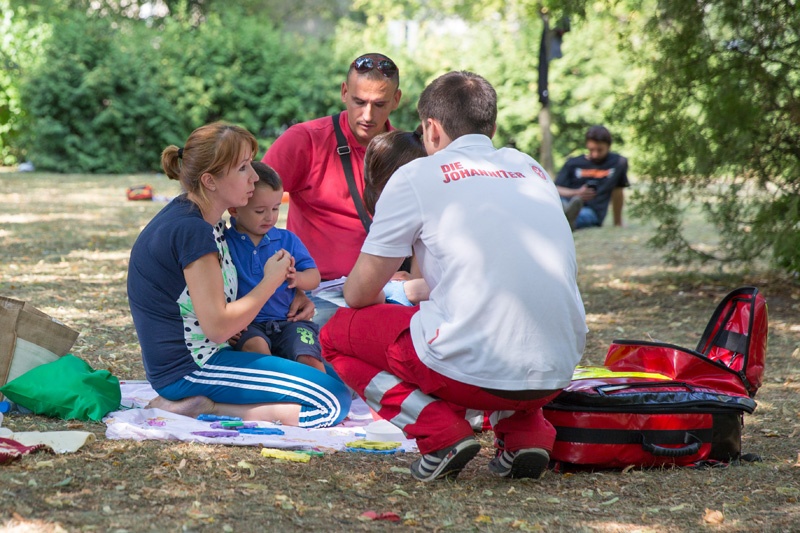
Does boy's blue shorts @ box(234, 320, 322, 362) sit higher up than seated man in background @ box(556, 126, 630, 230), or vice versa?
boy's blue shorts @ box(234, 320, 322, 362)

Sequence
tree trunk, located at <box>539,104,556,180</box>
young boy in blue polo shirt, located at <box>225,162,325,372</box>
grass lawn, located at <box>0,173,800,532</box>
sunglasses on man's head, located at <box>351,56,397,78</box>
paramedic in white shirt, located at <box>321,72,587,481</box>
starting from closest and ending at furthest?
grass lawn, located at <box>0,173,800,532</box>, paramedic in white shirt, located at <box>321,72,587,481</box>, young boy in blue polo shirt, located at <box>225,162,325,372</box>, sunglasses on man's head, located at <box>351,56,397,78</box>, tree trunk, located at <box>539,104,556,180</box>

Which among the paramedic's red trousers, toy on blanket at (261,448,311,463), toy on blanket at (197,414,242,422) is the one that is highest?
the paramedic's red trousers

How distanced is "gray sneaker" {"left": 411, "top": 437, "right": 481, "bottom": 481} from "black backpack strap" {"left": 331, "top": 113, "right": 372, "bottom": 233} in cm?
182

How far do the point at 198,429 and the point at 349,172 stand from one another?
1.73 m

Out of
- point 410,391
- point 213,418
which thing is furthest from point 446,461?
point 213,418

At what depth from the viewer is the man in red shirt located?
4.94 metres

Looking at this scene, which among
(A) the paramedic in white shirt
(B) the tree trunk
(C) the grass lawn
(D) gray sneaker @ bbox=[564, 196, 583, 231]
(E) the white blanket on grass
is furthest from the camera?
(B) the tree trunk

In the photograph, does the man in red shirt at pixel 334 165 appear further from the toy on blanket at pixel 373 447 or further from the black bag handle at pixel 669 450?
the black bag handle at pixel 669 450

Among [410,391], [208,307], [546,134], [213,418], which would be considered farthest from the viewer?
[546,134]

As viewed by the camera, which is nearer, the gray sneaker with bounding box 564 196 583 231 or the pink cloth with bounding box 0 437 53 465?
the pink cloth with bounding box 0 437 53 465

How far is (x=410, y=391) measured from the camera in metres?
3.32

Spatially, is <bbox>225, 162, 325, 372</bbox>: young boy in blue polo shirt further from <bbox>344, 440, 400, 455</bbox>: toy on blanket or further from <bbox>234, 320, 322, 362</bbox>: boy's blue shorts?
<bbox>344, 440, 400, 455</bbox>: toy on blanket

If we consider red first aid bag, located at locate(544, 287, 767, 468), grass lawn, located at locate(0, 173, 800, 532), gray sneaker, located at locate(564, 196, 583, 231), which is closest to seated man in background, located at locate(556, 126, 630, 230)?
gray sneaker, located at locate(564, 196, 583, 231)

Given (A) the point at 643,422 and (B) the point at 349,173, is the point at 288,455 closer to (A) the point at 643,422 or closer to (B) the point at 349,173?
(A) the point at 643,422
